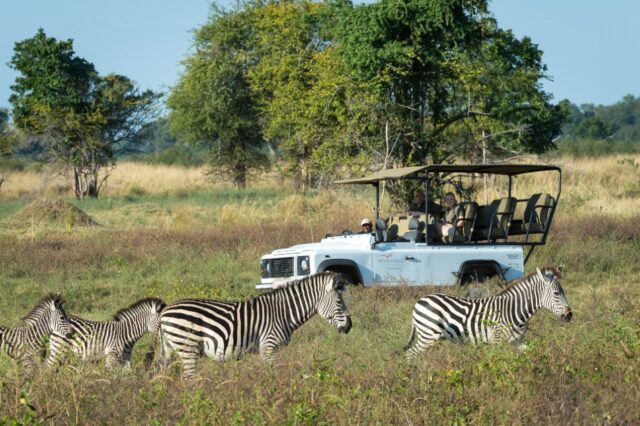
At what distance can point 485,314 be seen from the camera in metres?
10.6

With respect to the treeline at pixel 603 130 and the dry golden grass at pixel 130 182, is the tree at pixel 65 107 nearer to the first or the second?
the dry golden grass at pixel 130 182

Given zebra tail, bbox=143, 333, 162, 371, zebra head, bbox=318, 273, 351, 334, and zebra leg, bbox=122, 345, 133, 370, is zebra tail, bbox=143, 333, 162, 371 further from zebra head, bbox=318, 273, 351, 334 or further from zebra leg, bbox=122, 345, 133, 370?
zebra head, bbox=318, 273, 351, 334

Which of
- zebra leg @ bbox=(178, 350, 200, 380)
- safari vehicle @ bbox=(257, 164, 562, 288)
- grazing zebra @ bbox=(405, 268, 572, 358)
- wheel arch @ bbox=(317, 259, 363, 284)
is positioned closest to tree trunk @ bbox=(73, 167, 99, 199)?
safari vehicle @ bbox=(257, 164, 562, 288)

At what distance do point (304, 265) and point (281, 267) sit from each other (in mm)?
500

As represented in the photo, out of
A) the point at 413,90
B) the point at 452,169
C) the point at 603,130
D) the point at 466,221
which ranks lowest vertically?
the point at 603,130

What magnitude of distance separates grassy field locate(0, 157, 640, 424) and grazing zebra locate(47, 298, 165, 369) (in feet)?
0.73

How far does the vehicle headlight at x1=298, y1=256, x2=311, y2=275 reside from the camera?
571 inches

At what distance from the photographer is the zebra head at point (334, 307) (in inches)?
411

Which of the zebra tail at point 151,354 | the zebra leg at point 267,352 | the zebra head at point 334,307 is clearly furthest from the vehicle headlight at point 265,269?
the zebra leg at point 267,352

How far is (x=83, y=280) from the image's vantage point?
1814cm

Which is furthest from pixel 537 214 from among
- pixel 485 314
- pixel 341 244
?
pixel 485 314

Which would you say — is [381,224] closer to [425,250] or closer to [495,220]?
[425,250]

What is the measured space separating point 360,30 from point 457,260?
12.1m

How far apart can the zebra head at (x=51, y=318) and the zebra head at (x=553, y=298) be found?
4.70 m
